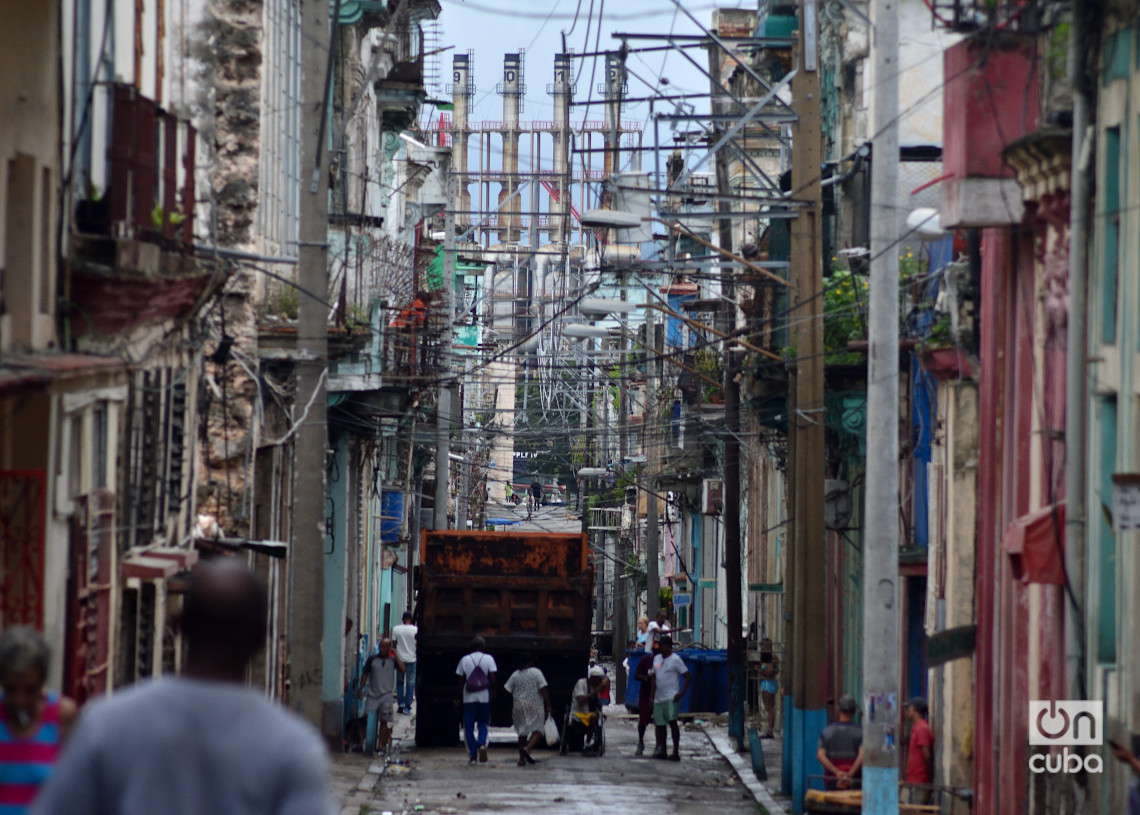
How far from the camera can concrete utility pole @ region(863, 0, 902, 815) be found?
49.5 feet

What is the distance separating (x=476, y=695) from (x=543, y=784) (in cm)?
291

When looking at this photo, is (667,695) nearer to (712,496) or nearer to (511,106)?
(712,496)

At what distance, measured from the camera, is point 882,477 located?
15195 millimetres

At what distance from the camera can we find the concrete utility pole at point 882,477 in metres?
15.1

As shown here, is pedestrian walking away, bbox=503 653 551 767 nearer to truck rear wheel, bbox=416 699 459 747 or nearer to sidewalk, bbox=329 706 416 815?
sidewalk, bbox=329 706 416 815

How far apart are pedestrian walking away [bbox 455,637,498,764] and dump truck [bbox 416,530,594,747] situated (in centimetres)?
127

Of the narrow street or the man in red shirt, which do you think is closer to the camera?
the man in red shirt

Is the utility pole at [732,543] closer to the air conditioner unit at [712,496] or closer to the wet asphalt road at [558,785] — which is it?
the wet asphalt road at [558,785]

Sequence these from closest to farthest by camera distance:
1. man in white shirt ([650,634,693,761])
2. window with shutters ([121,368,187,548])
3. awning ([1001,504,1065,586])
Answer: awning ([1001,504,1065,586]) → window with shutters ([121,368,187,548]) → man in white shirt ([650,634,693,761])

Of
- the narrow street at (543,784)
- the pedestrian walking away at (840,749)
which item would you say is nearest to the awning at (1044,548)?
the pedestrian walking away at (840,749)

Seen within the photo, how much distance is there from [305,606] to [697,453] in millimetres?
26204

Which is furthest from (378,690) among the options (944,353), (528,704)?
(944,353)

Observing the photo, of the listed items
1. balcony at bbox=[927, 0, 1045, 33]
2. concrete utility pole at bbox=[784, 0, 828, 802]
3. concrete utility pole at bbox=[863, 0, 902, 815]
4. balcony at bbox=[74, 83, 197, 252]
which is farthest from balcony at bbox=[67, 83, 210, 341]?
concrete utility pole at bbox=[784, 0, 828, 802]

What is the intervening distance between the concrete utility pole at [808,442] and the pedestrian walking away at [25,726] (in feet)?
44.4
